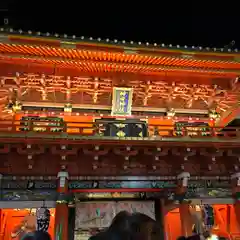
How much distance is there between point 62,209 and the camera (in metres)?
8.07

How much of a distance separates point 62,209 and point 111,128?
11.1ft

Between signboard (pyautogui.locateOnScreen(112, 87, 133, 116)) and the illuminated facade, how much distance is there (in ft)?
0.12

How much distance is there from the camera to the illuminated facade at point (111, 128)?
324 inches

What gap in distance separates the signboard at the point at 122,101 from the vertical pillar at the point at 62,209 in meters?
3.18

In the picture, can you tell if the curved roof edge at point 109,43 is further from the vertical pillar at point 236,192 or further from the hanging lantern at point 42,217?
the hanging lantern at point 42,217

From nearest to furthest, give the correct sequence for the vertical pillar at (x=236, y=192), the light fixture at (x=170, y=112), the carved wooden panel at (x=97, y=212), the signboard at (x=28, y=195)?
1. the signboard at (x=28, y=195)
2. the vertical pillar at (x=236, y=192)
3. the carved wooden panel at (x=97, y=212)
4. the light fixture at (x=170, y=112)

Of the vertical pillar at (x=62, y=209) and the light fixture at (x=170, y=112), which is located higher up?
the light fixture at (x=170, y=112)

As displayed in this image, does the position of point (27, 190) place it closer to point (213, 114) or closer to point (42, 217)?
point (42, 217)

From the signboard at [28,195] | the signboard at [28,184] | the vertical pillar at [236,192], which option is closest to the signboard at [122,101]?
the signboard at [28,184]

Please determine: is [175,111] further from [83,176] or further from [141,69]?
[83,176]

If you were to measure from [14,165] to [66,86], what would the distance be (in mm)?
3268

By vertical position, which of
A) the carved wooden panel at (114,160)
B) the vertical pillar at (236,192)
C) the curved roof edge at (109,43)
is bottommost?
the vertical pillar at (236,192)

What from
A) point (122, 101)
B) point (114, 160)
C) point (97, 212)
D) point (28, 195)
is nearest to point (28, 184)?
point (28, 195)

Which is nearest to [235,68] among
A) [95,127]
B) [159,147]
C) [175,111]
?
[175,111]
